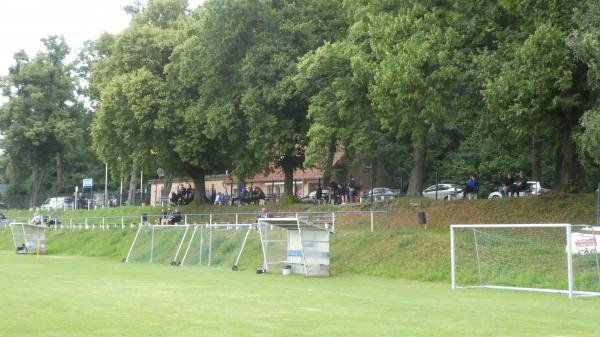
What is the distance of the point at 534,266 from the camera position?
23.3 m

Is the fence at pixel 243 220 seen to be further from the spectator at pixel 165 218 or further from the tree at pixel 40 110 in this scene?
the tree at pixel 40 110

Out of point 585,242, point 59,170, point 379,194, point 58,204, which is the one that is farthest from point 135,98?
point 59,170

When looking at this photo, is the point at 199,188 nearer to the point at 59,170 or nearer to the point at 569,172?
the point at 569,172

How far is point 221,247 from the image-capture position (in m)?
33.6

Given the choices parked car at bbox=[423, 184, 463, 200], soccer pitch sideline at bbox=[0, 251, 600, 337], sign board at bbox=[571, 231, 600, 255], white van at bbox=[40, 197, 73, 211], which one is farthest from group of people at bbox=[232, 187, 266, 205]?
sign board at bbox=[571, 231, 600, 255]

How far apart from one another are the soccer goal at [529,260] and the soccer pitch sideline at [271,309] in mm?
1549

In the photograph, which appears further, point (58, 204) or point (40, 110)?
point (40, 110)

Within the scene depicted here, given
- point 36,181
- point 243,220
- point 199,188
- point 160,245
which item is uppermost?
point 36,181

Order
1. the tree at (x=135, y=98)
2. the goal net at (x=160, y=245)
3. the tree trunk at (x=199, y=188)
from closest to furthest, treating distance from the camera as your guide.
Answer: the goal net at (x=160, y=245), the tree at (x=135, y=98), the tree trunk at (x=199, y=188)

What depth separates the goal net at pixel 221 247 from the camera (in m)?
32.4

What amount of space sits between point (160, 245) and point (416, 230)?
12.5 metres

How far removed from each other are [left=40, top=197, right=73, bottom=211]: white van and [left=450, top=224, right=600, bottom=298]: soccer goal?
187 ft

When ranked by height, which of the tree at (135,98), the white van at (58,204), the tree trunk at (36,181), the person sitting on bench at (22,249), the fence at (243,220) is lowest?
the person sitting on bench at (22,249)

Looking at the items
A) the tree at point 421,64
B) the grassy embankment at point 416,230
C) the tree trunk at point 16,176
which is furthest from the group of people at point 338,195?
the tree trunk at point 16,176
